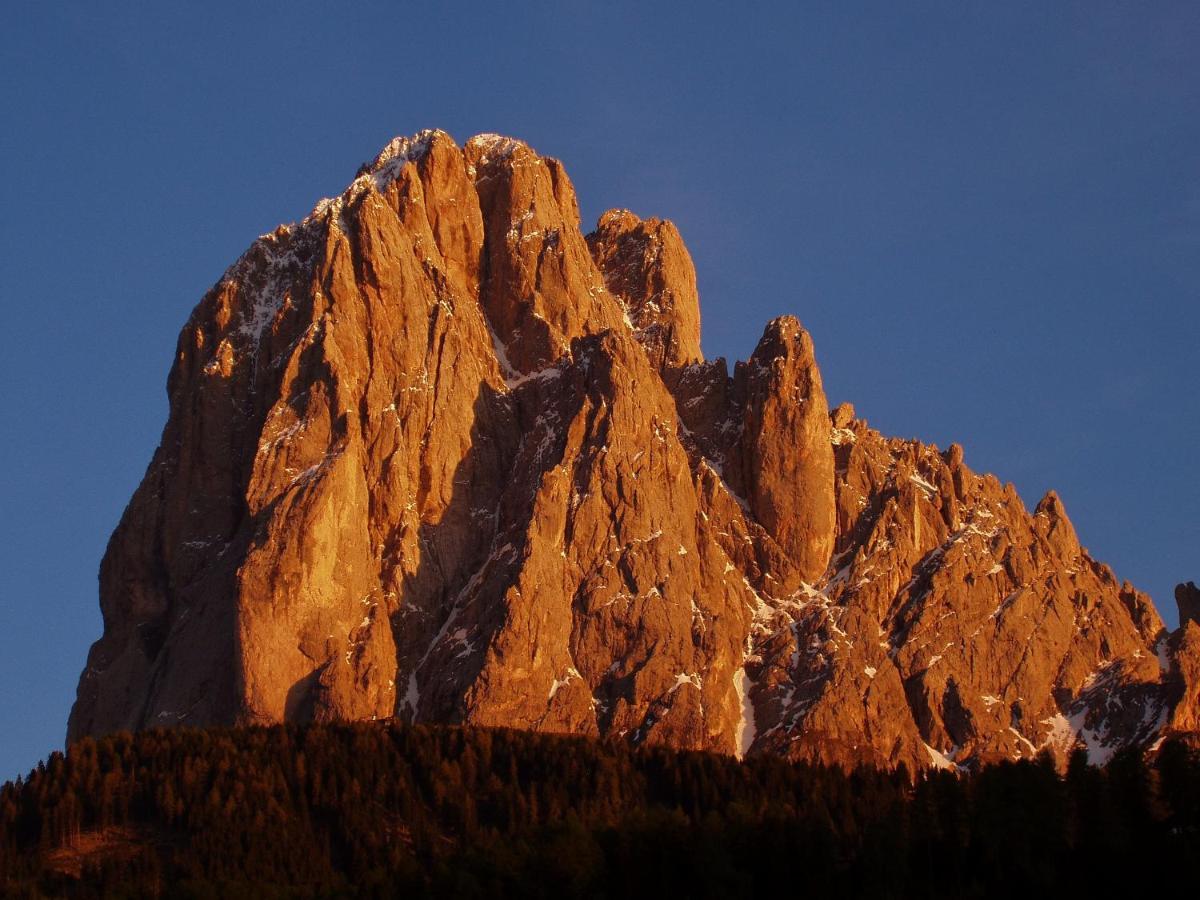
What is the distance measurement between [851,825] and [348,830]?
35057mm

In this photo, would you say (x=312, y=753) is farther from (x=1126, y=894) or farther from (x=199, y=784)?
(x=1126, y=894)

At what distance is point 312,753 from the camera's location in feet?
614

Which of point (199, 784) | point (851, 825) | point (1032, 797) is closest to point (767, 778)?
point (851, 825)

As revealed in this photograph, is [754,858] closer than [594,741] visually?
Yes

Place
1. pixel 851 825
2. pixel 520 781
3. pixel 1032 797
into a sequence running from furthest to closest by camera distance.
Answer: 1. pixel 520 781
2. pixel 851 825
3. pixel 1032 797

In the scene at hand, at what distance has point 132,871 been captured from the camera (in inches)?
6678

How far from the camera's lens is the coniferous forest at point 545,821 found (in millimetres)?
156625

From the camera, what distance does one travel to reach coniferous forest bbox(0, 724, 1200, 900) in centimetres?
15662

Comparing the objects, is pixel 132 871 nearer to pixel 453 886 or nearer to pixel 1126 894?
pixel 453 886

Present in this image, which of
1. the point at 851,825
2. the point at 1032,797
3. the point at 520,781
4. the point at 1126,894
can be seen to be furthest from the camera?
the point at 520,781

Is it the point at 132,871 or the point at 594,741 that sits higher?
the point at 594,741

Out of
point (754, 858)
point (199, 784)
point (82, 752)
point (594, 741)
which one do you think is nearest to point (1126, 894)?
point (754, 858)

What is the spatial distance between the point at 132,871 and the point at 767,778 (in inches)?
1837

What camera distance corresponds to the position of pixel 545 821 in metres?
176
